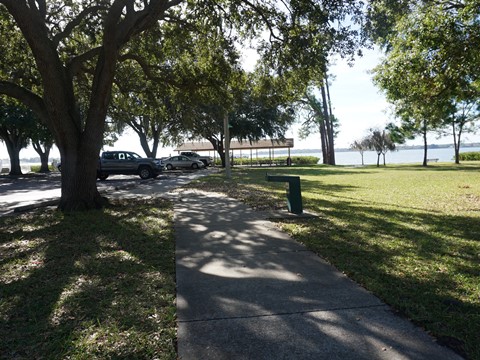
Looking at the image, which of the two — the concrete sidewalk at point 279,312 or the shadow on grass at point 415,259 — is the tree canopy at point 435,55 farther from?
the concrete sidewalk at point 279,312

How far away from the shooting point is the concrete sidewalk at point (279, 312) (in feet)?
9.04

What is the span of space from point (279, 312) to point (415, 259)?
104 inches

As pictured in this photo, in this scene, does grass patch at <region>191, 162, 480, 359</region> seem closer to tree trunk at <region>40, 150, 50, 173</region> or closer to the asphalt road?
the asphalt road

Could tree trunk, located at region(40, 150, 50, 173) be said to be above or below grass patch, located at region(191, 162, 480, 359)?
above

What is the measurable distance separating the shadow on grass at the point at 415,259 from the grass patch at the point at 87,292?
2243mm

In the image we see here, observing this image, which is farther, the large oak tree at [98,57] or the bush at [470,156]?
the bush at [470,156]

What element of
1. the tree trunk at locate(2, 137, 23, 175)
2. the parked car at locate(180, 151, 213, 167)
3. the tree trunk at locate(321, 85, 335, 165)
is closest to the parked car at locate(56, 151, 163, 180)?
the tree trunk at locate(2, 137, 23, 175)

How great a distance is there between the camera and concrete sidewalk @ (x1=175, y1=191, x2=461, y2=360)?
108 inches

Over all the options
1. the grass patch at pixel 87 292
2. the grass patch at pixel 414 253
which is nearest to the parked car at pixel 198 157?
the grass patch at pixel 414 253

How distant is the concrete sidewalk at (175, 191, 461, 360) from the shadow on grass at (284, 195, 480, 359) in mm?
217

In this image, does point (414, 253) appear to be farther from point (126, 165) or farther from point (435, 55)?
point (126, 165)

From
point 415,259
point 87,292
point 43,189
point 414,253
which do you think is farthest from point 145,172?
point 415,259

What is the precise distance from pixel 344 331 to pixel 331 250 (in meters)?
2.62

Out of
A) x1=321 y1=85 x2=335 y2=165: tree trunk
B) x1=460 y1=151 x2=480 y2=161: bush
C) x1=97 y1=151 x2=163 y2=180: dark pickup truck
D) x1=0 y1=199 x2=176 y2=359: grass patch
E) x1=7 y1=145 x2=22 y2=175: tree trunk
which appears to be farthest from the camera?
x1=460 y1=151 x2=480 y2=161: bush
